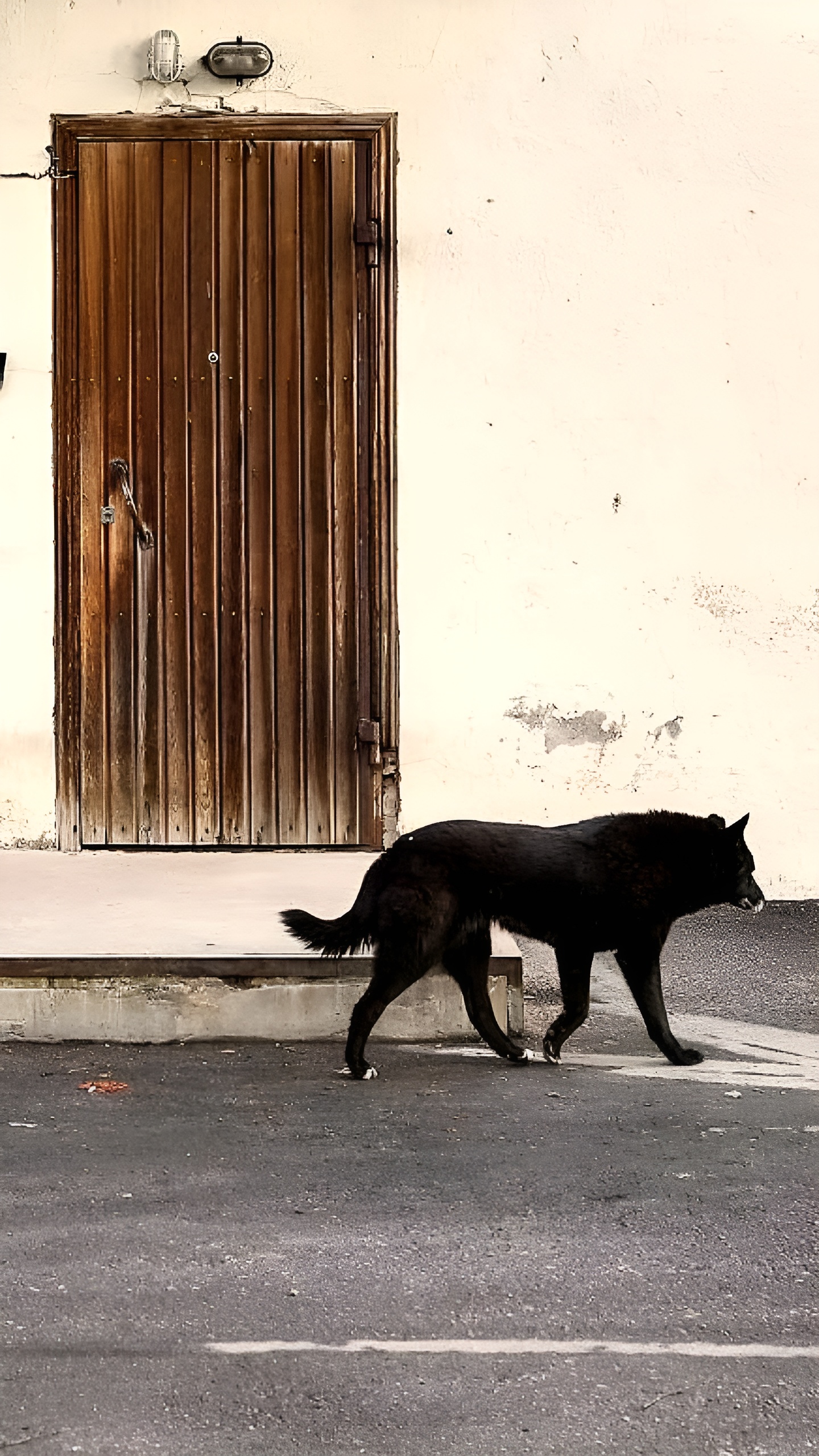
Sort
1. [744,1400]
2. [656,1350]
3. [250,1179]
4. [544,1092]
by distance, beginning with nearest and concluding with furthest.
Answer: [744,1400] → [656,1350] → [250,1179] → [544,1092]

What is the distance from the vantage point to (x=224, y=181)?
6.49 m

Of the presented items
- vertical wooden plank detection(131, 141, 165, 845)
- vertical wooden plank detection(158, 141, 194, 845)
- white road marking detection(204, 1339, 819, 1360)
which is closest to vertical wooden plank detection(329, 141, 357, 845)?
vertical wooden plank detection(158, 141, 194, 845)

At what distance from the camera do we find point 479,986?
424cm

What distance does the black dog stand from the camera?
3947mm

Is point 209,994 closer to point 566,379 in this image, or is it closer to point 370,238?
point 566,379

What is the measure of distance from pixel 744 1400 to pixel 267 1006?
7.38ft

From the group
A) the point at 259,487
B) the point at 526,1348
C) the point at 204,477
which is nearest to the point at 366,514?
the point at 259,487

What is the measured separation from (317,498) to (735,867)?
2949 millimetres

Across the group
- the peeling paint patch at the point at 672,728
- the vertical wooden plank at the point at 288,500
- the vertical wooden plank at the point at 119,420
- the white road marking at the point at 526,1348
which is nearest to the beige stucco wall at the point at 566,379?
the peeling paint patch at the point at 672,728

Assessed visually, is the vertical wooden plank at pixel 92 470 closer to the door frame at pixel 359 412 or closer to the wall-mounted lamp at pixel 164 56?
the door frame at pixel 359 412

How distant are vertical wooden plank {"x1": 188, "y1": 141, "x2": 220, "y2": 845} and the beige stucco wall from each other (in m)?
0.55

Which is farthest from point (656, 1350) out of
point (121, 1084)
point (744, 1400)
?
point (121, 1084)

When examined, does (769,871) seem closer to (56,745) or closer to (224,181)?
(56,745)

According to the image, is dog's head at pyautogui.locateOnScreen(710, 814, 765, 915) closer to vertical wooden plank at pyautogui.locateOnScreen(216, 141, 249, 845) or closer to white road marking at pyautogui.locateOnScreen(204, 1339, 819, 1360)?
white road marking at pyautogui.locateOnScreen(204, 1339, 819, 1360)
